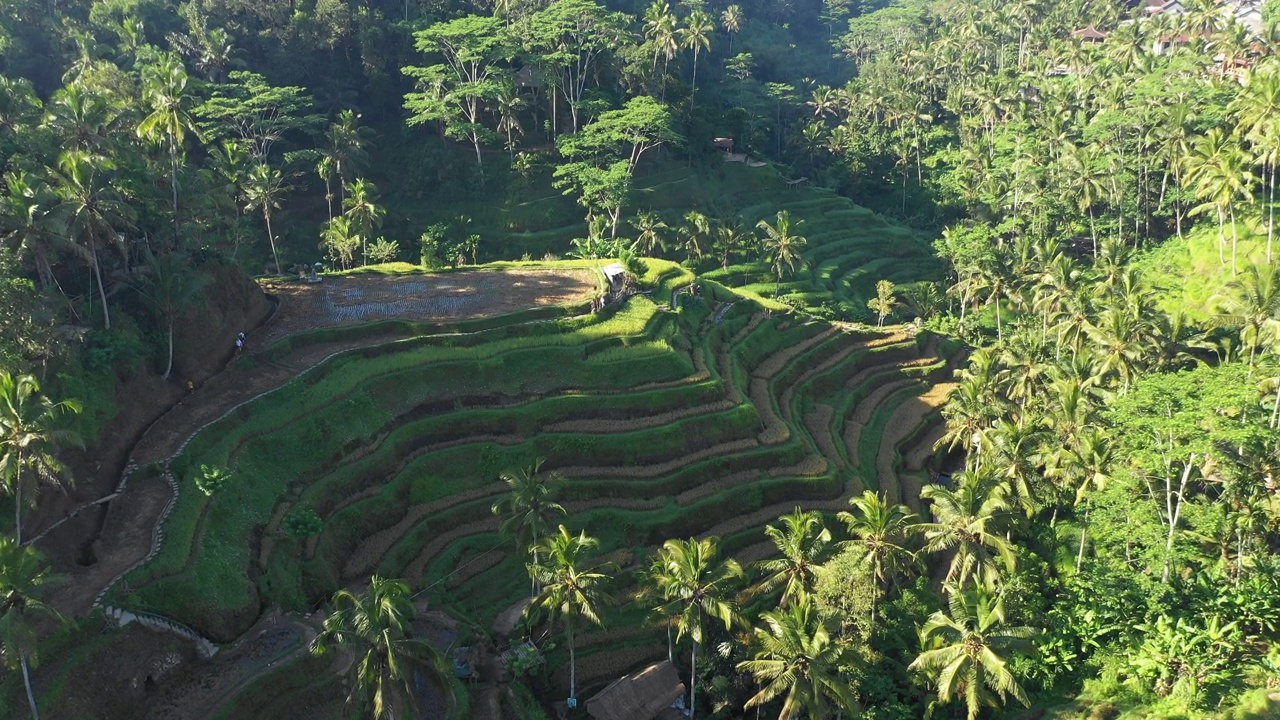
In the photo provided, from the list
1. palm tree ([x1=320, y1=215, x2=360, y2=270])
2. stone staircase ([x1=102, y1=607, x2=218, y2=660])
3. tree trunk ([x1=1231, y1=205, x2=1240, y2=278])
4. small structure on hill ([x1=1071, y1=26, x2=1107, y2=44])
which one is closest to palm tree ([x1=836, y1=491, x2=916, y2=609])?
stone staircase ([x1=102, y1=607, x2=218, y2=660])

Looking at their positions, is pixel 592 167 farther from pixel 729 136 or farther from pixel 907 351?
pixel 907 351

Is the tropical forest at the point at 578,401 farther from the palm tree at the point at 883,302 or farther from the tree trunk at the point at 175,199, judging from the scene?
the tree trunk at the point at 175,199

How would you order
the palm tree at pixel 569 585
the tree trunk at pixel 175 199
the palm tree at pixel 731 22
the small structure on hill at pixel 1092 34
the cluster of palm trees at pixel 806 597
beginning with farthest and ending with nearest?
the palm tree at pixel 731 22, the small structure on hill at pixel 1092 34, the tree trunk at pixel 175 199, the palm tree at pixel 569 585, the cluster of palm trees at pixel 806 597

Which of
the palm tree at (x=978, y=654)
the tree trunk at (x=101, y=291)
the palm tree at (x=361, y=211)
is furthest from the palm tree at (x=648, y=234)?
the palm tree at (x=978, y=654)

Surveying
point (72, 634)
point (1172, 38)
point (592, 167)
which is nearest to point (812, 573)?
point (72, 634)

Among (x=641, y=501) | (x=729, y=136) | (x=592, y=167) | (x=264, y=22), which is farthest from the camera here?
(x=729, y=136)

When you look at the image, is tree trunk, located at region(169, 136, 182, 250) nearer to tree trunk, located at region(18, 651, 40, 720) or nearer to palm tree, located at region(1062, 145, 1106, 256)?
tree trunk, located at region(18, 651, 40, 720)
